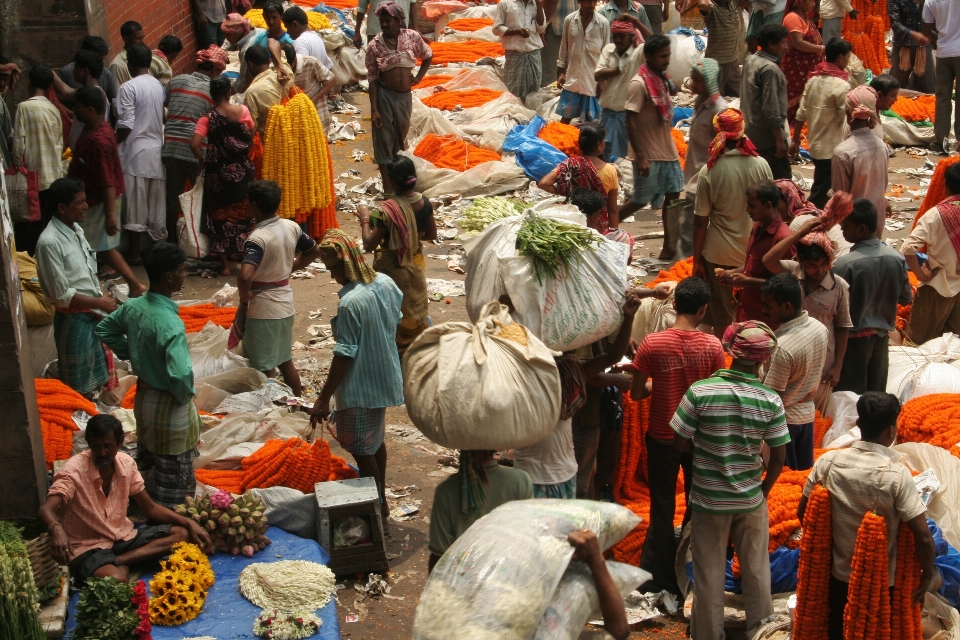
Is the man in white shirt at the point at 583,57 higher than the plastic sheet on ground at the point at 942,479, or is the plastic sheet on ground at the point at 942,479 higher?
the man in white shirt at the point at 583,57

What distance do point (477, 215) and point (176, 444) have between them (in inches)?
79.2

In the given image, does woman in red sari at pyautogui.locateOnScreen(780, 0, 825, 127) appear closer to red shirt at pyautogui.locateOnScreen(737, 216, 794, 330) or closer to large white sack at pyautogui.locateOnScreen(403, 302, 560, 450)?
red shirt at pyautogui.locateOnScreen(737, 216, 794, 330)

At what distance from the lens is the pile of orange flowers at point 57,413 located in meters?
6.46

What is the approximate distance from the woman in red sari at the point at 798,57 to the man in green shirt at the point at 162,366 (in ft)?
25.9

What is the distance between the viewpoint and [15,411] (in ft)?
17.6

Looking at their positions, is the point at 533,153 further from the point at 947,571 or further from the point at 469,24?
the point at 947,571

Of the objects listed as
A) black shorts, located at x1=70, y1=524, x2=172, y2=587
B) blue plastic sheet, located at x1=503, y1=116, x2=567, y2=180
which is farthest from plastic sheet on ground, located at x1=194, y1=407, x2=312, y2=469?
blue plastic sheet, located at x1=503, y1=116, x2=567, y2=180

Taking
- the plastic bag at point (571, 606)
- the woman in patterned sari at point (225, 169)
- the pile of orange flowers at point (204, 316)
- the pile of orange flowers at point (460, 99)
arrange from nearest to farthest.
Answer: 1. the plastic bag at point (571, 606)
2. the pile of orange flowers at point (204, 316)
3. the woman in patterned sari at point (225, 169)
4. the pile of orange flowers at point (460, 99)

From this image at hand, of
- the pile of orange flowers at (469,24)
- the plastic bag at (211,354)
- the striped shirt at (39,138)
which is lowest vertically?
the plastic bag at (211,354)


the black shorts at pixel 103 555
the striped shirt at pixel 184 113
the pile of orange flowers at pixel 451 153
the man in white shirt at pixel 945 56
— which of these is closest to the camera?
the black shorts at pixel 103 555

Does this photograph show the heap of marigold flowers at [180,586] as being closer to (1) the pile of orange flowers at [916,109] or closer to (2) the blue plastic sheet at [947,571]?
(2) the blue plastic sheet at [947,571]

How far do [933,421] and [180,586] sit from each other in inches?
180

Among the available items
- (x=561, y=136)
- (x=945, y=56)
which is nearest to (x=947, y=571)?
(x=561, y=136)

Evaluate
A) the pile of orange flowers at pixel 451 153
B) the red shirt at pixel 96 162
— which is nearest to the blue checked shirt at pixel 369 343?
the red shirt at pixel 96 162
